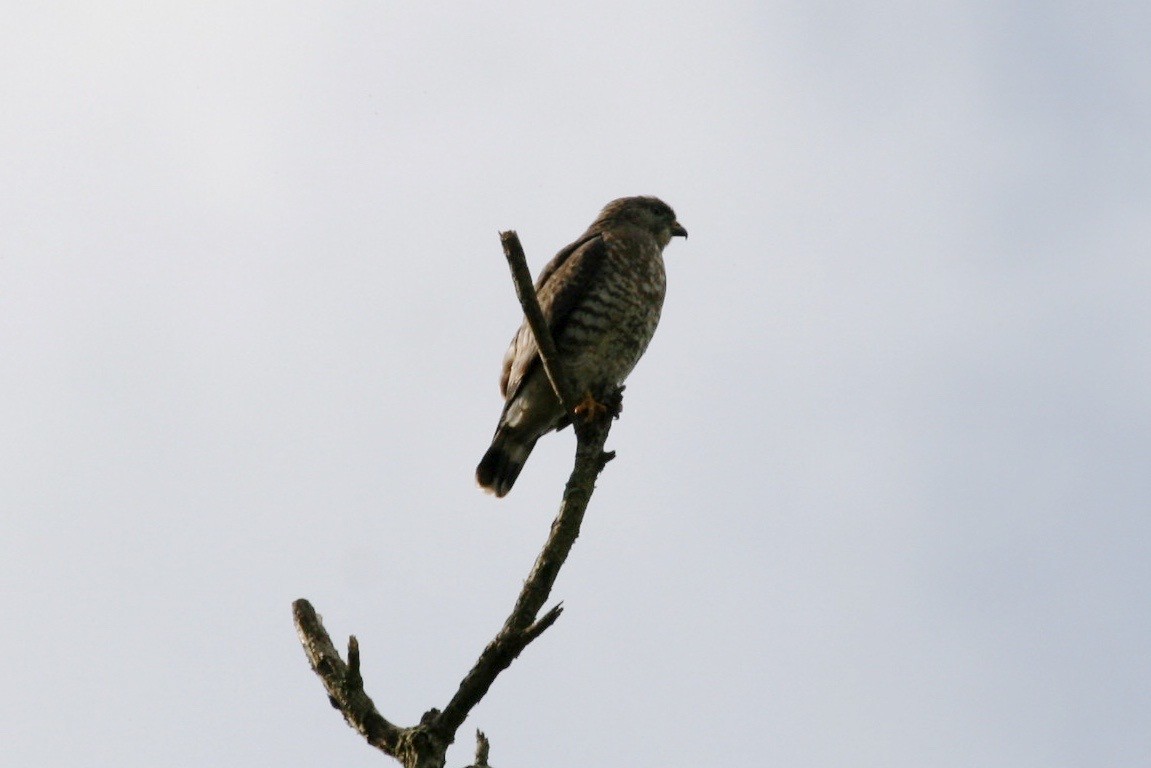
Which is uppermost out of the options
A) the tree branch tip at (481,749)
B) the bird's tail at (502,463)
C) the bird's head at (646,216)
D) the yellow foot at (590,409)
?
the bird's head at (646,216)

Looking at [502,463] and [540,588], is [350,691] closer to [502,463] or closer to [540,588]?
[540,588]

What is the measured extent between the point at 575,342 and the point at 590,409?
1.68m

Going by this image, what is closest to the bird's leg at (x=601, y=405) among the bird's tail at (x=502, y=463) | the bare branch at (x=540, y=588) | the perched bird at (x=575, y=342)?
the bare branch at (x=540, y=588)

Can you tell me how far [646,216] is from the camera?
28.8 ft

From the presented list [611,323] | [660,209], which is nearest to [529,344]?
[611,323]

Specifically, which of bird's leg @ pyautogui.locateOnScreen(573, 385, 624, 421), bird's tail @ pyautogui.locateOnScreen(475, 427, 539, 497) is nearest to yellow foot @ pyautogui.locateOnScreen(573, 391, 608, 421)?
bird's leg @ pyautogui.locateOnScreen(573, 385, 624, 421)

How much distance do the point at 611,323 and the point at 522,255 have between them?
8.10 ft

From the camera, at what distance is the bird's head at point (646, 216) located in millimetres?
8625

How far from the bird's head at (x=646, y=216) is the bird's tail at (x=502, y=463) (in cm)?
169

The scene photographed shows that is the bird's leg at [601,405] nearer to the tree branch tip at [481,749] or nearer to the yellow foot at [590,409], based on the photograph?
the yellow foot at [590,409]

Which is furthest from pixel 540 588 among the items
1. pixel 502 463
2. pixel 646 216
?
pixel 646 216

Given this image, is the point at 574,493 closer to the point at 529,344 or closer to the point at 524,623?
the point at 524,623

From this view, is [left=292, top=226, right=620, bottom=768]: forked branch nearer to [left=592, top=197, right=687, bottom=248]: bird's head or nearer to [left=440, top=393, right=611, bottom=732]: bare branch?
[left=440, top=393, right=611, bottom=732]: bare branch

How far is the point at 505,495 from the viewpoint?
7.42 m
